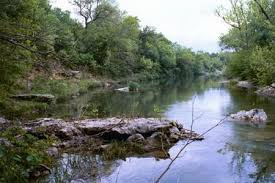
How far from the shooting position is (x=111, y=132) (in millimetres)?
13953

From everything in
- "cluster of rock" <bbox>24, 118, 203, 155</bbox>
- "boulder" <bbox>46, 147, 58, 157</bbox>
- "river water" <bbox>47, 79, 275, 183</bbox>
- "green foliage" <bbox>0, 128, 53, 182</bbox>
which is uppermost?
"green foliage" <bbox>0, 128, 53, 182</bbox>

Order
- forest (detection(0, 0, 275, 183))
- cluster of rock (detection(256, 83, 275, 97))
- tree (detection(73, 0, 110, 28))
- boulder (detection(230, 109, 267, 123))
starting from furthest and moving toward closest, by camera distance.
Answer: tree (detection(73, 0, 110, 28)) → cluster of rock (detection(256, 83, 275, 97)) → boulder (detection(230, 109, 267, 123)) → forest (detection(0, 0, 275, 183))

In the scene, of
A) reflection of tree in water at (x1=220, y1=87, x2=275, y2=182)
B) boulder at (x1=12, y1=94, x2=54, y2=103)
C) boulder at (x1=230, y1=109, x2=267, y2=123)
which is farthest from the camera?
boulder at (x1=12, y1=94, x2=54, y2=103)

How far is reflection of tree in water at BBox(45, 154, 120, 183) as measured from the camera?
9547 mm

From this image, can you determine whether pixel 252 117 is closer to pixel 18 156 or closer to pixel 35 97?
pixel 35 97

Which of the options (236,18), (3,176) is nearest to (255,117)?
(3,176)

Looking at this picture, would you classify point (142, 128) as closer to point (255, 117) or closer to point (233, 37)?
point (255, 117)

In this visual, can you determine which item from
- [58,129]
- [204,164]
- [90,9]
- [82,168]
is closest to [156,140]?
[204,164]

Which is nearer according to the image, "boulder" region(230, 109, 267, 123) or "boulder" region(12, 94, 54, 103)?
"boulder" region(230, 109, 267, 123)

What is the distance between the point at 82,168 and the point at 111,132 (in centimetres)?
344

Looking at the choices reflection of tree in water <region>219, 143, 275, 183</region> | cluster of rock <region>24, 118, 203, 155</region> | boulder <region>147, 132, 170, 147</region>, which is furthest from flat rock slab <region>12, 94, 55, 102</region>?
reflection of tree in water <region>219, 143, 275, 183</region>

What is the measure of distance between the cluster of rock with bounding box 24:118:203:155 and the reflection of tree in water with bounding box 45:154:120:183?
4.34 ft

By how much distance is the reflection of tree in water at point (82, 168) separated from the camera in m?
9.55

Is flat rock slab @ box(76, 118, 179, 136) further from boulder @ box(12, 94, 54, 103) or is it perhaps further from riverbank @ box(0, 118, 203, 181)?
boulder @ box(12, 94, 54, 103)
